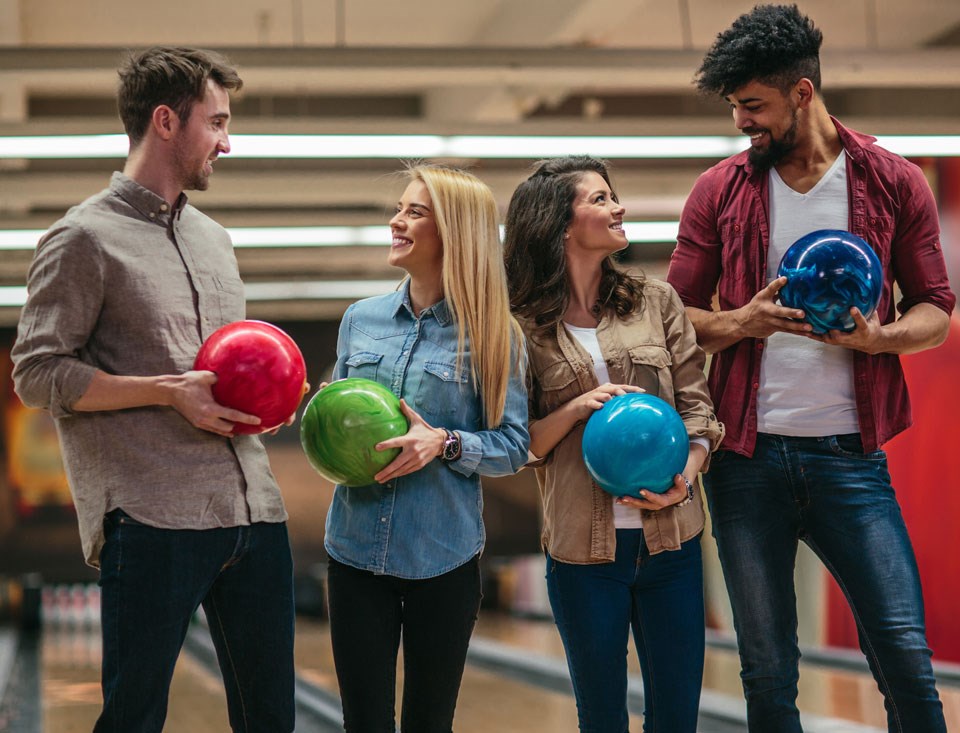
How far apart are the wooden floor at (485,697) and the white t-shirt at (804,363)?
273 cm

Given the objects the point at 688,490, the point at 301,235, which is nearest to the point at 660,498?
the point at 688,490

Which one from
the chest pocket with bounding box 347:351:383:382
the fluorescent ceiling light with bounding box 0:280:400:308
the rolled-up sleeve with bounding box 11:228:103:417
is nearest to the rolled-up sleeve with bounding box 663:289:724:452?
the chest pocket with bounding box 347:351:383:382

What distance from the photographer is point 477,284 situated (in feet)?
7.95

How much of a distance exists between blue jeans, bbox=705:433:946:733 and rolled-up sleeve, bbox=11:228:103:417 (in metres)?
1.36

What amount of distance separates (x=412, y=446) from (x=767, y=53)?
1131 mm

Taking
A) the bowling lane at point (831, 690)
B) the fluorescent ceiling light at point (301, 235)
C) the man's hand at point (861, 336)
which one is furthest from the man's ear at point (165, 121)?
the fluorescent ceiling light at point (301, 235)

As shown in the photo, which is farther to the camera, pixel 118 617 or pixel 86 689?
pixel 86 689

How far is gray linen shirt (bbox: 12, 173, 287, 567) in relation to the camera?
2.08m

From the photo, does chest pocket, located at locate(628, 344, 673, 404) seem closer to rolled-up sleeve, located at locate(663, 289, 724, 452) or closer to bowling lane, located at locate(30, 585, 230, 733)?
rolled-up sleeve, located at locate(663, 289, 724, 452)

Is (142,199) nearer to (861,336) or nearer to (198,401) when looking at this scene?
(198,401)

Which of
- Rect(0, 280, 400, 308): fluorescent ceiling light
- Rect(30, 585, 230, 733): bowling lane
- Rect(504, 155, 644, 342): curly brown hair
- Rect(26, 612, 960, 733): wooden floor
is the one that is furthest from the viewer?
Rect(0, 280, 400, 308): fluorescent ceiling light

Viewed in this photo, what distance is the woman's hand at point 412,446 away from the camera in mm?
2254

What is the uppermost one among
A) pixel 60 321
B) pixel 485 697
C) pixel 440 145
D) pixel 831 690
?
pixel 440 145

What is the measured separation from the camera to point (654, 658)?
2.38 metres
